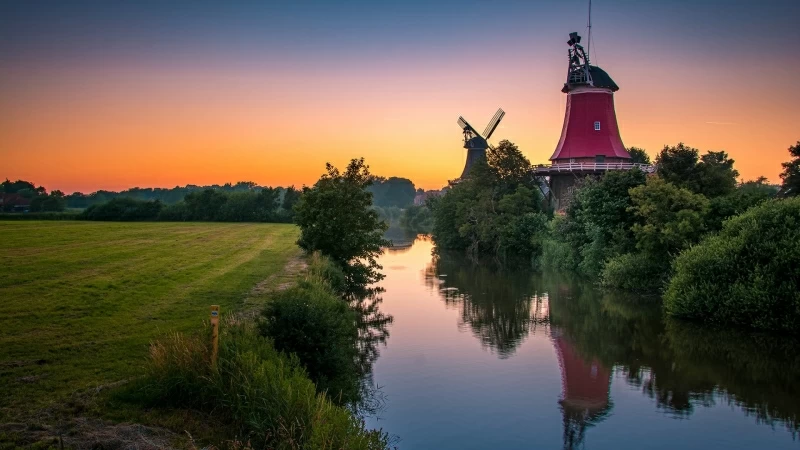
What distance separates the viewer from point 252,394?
32.9ft

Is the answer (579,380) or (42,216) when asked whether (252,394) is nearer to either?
(579,380)

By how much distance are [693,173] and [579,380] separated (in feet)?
73.1

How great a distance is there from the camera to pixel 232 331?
41.9ft

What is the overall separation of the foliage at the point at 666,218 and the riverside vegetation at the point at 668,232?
6 cm

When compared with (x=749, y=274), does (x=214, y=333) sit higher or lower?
lower

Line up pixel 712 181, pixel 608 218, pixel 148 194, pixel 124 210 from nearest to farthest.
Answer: pixel 712 181
pixel 608 218
pixel 124 210
pixel 148 194

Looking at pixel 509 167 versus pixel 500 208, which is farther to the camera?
pixel 509 167

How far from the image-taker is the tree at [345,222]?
31.2 meters

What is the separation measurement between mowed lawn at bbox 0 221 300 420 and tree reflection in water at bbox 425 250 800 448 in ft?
31.5

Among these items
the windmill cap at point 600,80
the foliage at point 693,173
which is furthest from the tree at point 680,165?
the windmill cap at point 600,80

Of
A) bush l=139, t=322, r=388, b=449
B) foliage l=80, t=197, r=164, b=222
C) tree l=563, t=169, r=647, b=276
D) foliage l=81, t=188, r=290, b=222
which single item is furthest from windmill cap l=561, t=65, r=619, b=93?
foliage l=80, t=197, r=164, b=222

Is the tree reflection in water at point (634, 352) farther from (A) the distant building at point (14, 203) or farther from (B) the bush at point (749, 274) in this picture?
(A) the distant building at point (14, 203)

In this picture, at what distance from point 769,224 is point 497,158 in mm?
32527

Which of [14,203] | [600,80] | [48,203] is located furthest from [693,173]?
[14,203]
